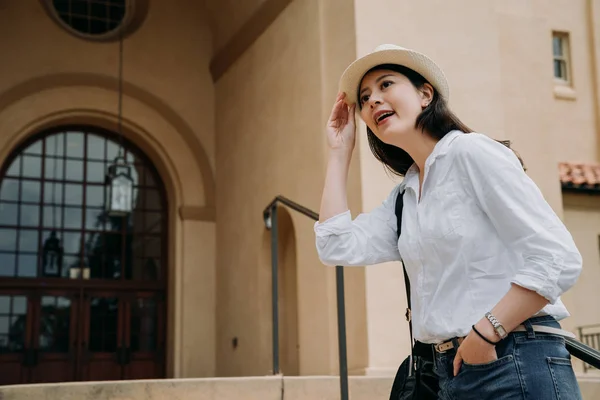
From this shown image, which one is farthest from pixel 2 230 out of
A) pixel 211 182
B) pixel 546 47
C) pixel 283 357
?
pixel 546 47

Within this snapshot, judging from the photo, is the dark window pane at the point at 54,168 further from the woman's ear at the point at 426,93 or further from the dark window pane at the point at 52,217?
the woman's ear at the point at 426,93

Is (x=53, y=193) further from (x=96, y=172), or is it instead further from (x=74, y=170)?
(x=96, y=172)

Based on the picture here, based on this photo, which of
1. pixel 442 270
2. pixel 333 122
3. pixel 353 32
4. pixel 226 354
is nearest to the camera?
pixel 442 270

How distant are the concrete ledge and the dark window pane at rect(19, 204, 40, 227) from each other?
786 centimetres

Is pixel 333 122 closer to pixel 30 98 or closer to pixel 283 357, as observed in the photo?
pixel 283 357

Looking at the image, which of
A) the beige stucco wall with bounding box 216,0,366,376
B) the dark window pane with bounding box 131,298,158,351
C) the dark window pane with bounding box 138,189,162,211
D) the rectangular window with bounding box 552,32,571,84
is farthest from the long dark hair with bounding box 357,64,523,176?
the rectangular window with bounding box 552,32,571,84

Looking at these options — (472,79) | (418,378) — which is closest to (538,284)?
(418,378)

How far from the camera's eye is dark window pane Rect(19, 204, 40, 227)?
13.1m

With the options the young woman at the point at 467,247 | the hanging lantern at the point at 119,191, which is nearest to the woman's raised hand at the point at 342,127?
the young woman at the point at 467,247

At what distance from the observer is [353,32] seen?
9.20 m

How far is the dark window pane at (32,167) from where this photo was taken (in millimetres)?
13320

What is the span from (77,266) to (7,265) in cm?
100

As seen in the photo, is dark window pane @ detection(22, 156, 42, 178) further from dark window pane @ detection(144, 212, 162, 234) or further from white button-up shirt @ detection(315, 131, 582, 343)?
white button-up shirt @ detection(315, 131, 582, 343)

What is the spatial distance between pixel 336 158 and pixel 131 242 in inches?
436
